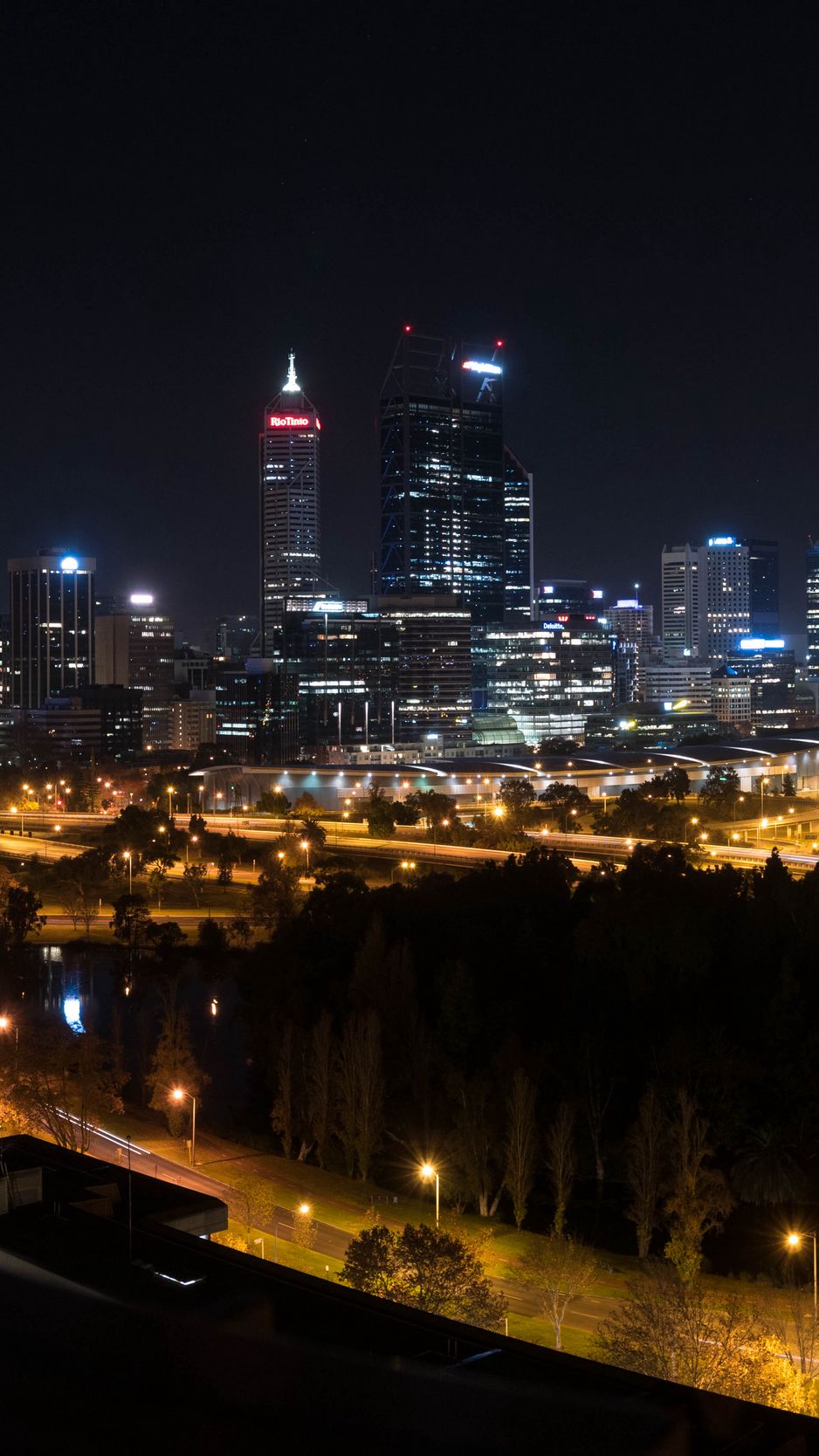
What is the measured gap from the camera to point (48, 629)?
6562 cm

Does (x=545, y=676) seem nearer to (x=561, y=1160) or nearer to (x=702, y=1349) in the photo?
(x=561, y=1160)

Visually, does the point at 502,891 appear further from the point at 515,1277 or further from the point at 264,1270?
the point at 264,1270

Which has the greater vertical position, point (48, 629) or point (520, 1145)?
point (48, 629)

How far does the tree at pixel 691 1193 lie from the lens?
8.43 metres

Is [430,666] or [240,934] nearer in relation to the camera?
[240,934]

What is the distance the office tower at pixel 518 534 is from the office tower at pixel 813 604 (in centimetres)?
1687

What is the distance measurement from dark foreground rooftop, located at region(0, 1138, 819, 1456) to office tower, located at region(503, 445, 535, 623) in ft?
212

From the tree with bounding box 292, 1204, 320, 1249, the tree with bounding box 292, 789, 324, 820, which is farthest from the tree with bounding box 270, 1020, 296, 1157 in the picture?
the tree with bounding box 292, 789, 324, 820

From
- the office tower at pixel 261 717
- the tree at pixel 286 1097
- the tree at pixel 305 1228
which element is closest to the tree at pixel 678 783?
the tree at pixel 286 1097

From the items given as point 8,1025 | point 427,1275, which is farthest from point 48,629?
point 427,1275

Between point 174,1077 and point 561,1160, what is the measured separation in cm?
343

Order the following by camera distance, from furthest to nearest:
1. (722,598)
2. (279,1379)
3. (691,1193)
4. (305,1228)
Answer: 1. (722,598)
2. (691,1193)
3. (305,1228)
4. (279,1379)

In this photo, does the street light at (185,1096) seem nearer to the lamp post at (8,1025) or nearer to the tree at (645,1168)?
the lamp post at (8,1025)

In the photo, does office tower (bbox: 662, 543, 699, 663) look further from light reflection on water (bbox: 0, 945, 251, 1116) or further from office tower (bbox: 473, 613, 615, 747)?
light reflection on water (bbox: 0, 945, 251, 1116)
